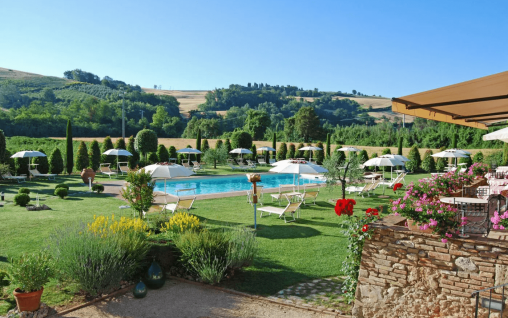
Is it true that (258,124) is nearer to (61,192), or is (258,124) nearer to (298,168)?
(61,192)

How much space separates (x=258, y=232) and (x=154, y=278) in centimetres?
355

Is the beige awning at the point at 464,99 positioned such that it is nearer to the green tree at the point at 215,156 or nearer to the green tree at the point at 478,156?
the green tree at the point at 215,156

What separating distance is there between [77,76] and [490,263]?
4222 inches

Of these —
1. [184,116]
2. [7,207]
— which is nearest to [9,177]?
[7,207]

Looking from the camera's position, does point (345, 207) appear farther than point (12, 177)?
No

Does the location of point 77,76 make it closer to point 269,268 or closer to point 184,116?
point 184,116

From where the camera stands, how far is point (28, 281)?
4074 millimetres

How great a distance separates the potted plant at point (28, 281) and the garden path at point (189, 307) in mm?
449

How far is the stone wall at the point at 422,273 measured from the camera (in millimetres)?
3428

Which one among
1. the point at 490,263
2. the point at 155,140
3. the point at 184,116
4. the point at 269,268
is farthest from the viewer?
the point at 184,116

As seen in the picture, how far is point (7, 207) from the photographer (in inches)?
427

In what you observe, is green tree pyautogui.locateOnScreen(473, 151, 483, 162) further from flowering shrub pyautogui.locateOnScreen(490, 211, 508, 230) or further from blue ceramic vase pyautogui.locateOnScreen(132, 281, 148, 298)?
blue ceramic vase pyautogui.locateOnScreen(132, 281, 148, 298)

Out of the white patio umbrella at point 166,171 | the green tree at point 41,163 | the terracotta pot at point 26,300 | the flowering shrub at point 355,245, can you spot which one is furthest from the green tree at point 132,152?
the flowering shrub at point 355,245

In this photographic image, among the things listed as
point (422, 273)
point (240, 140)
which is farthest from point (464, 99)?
point (240, 140)
